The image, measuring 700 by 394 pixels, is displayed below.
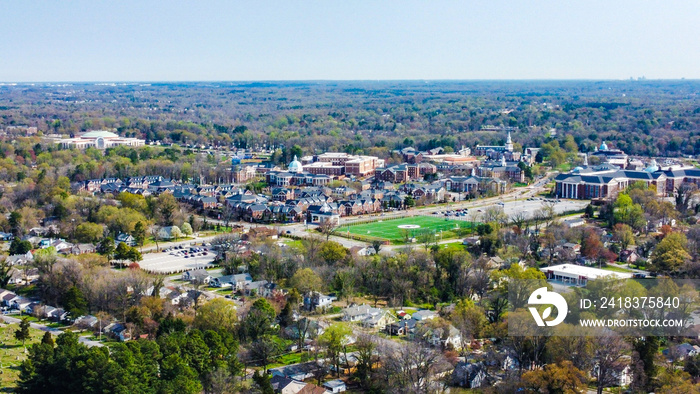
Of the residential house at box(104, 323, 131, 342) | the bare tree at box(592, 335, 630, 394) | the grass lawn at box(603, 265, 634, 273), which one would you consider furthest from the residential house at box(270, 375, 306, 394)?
the grass lawn at box(603, 265, 634, 273)

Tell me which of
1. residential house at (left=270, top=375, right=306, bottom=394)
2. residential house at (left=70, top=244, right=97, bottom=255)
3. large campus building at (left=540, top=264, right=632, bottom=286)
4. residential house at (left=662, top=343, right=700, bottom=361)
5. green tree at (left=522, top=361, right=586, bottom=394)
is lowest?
residential house at (left=70, top=244, right=97, bottom=255)

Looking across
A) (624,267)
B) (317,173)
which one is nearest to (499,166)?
(317,173)

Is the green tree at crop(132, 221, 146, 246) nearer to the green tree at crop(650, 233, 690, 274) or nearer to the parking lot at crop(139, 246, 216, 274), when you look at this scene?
the parking lot at crop(139, 246, 216, 274)

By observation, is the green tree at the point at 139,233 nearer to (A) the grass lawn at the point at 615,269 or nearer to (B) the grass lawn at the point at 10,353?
(B) the grass lawn at the point at 10,353

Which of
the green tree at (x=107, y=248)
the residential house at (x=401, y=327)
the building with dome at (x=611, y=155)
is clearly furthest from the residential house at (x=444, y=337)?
the building with dome at (x=611, y=155)

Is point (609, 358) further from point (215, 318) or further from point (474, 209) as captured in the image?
point (474, 209)

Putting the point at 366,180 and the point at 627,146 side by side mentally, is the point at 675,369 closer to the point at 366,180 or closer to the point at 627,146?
the point at 366,180

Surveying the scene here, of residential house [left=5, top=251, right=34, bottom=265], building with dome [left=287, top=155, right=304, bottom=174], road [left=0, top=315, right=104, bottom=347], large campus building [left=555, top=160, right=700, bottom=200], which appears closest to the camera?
road [left=0, top=315, right=104, bottom=347]

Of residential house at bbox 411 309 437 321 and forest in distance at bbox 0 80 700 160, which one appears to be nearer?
residential house at bbox 411 309 437 321
